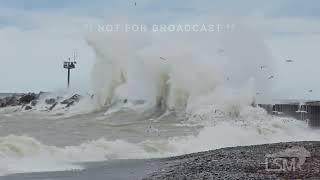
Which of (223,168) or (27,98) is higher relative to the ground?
(223,168)

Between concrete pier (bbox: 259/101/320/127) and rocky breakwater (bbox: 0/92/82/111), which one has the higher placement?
concrete pier (bbox: 259/101/320/127)

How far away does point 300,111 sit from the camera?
37.8 meters

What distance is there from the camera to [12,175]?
12516mm

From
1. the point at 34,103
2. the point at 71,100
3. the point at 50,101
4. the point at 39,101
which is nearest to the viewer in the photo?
the point at 71,100

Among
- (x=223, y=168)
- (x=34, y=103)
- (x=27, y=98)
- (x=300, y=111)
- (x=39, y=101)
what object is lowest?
(x=34, y=103)

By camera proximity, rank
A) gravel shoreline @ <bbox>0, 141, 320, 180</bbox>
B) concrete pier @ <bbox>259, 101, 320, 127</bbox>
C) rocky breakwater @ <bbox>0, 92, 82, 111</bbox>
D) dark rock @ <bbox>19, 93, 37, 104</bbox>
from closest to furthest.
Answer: gravel shoreline @ <bbox>0, 141, 320, 180</bbox>
concrete pier @ <bbox>259, 101, 320, 127</bbox>
rocky breakwater @ <bbox>0, 92, 82, 111</bbox>
dark rock @ <bbox>19, 93, 37, 104</bbox>

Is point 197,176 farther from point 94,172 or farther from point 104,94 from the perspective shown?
point 104,94

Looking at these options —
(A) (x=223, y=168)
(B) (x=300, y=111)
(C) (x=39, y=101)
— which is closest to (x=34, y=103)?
(C) (x=39, y=101)

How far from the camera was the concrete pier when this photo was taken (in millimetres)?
35719

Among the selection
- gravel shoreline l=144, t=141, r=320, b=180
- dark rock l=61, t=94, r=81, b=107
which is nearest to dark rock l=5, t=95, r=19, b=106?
dark rock l=61, t=94, r=81, b=107

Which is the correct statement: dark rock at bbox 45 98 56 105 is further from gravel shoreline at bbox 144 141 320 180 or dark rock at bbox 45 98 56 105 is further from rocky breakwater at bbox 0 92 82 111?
gravel shoreline at bbox 144 141 320 180

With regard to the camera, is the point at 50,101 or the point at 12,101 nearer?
the point at 50,101

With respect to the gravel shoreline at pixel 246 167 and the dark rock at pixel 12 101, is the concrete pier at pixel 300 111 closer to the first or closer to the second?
the gravel shoreline at pixel 246 167

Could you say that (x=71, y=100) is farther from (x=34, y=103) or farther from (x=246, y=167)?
(x=246, y=167)
